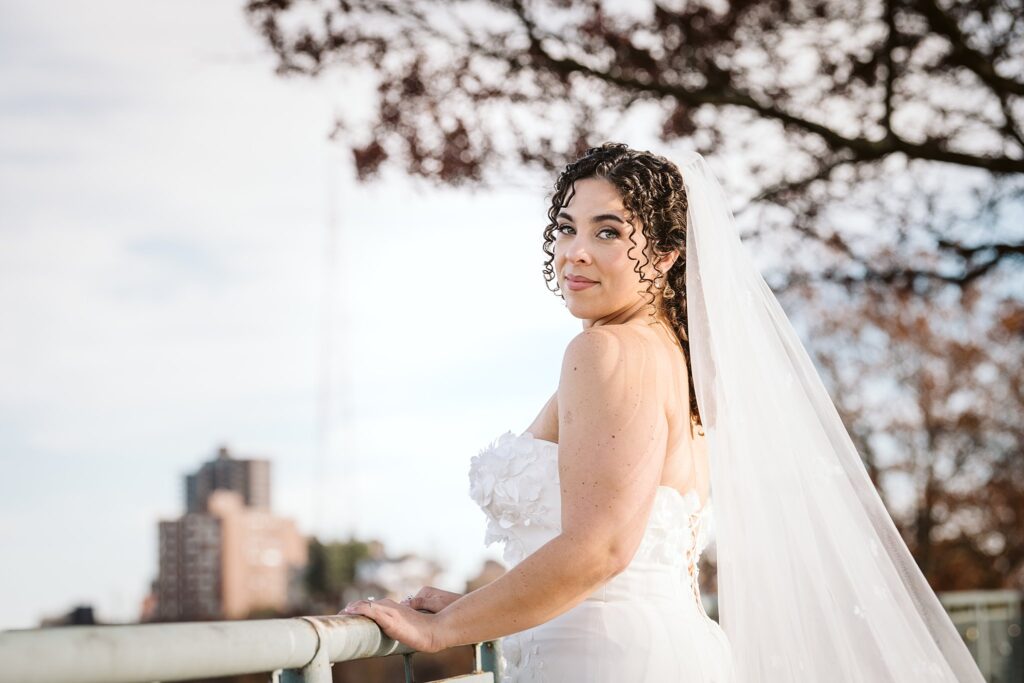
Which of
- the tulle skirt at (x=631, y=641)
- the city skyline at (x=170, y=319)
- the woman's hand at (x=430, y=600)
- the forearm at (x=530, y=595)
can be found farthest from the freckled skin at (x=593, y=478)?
the city skyline at (x=170, y=319)

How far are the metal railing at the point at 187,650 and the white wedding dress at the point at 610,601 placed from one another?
520 mm

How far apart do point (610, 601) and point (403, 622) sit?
1.62 ft

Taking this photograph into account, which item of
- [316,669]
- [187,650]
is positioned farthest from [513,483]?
[187,650]

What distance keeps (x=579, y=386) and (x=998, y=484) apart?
16084 millimetres

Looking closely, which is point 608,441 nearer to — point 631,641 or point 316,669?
point 631,641

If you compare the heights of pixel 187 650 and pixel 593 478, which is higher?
pixel 593 478

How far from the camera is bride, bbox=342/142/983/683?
2.04 metres

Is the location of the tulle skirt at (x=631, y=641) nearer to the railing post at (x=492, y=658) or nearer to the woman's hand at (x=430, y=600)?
the railing post at (x=492, y=658)

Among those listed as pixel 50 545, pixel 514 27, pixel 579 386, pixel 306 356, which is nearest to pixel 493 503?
pixel 579 386

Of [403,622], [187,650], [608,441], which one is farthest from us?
[608,441]

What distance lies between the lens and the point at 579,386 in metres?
2.11

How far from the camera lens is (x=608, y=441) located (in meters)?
2.05

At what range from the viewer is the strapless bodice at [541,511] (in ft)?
7.47

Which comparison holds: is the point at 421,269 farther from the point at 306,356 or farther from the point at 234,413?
the point at 234,413
